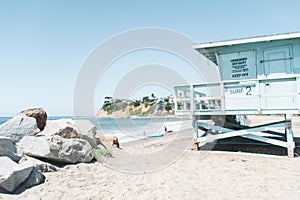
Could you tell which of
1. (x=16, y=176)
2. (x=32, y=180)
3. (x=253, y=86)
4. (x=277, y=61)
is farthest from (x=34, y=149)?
(x=277, y=61)

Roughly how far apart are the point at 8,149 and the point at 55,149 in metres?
Result: 1.18

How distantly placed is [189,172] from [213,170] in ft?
2.29

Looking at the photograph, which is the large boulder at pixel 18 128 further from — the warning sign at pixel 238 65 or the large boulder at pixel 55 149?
the warning sign at pixel 238 65

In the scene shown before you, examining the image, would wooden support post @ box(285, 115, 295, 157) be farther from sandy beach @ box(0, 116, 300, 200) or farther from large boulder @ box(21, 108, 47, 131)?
large boulder @ box(21, 108, 47, 131)

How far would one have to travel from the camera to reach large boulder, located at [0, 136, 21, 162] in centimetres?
560

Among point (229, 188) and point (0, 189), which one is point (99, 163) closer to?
point (0, 189)

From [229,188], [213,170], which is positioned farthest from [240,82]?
[229,188]

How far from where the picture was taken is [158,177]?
5.99m

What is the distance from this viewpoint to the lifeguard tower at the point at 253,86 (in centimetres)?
802

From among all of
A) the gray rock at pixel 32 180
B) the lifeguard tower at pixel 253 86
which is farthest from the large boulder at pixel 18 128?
the lifeguard tower at pixel 253 86

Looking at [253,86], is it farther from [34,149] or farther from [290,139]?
[34,149]

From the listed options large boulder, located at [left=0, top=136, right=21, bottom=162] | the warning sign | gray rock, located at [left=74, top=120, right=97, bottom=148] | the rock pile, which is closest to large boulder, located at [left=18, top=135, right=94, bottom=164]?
the rock pile

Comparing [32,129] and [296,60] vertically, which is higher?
[296,60]

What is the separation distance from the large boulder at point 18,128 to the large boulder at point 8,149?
4.76 ft
